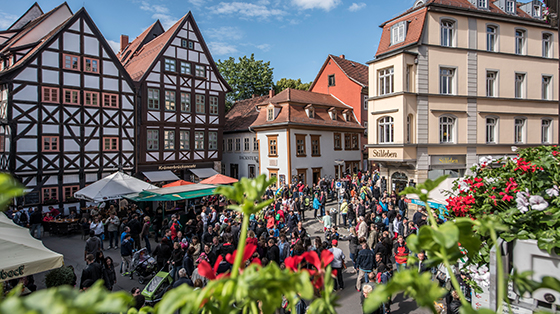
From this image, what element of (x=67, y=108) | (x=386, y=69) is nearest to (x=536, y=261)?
(x=386, y=69)

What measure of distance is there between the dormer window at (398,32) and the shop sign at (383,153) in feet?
22.1

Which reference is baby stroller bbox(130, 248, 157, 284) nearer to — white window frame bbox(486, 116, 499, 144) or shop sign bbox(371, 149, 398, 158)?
shop sign bbox(371, 149, 398, 158)

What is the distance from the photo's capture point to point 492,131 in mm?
20891

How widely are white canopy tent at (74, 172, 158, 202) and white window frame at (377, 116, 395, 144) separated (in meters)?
14.2

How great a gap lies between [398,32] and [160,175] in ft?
63.3

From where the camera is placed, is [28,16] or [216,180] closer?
[216,180]

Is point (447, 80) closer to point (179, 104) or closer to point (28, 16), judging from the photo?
point (179, 104)

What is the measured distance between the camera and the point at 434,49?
19.4 meters

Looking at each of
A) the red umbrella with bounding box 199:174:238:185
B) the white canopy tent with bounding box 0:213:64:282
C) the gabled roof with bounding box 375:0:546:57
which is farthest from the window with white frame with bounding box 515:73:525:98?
the white canopy tent with bounding box 0:213:64:282

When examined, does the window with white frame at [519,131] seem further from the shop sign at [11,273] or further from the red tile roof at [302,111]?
the shop sign at [11,273]

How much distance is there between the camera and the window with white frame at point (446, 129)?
2002 centimetres

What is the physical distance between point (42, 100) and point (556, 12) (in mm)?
24722

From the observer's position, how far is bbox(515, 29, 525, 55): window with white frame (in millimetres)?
→ 20819

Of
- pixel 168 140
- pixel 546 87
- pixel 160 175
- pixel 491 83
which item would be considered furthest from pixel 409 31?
pixel 160 175
